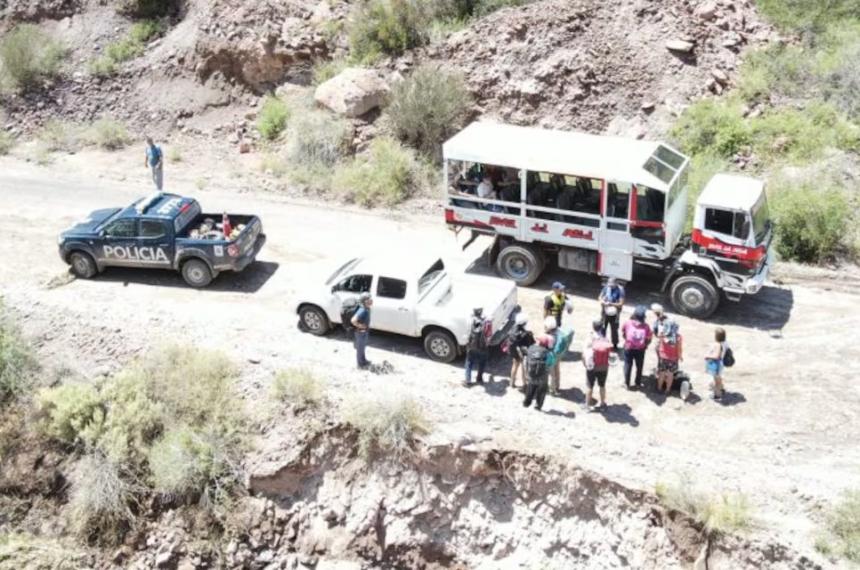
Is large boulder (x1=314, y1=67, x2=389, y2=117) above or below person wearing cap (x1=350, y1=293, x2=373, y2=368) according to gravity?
above

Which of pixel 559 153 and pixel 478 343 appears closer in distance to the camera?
pixel 478 343

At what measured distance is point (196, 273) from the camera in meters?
16.7

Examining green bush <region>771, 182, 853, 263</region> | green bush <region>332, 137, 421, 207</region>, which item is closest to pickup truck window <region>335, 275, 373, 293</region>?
green bush <region>332, 137, 421, 207</region>

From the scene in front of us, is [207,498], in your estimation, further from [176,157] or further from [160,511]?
[176,157]

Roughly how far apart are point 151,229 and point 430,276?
5.65 metres

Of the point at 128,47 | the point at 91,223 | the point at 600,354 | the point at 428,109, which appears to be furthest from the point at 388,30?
the point at 600,354

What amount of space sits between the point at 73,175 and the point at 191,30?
6253 mm

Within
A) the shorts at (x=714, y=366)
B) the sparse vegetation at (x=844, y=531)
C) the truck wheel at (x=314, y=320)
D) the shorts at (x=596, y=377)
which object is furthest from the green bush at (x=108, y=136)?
the sparse vegetation at (x=844, y=531)

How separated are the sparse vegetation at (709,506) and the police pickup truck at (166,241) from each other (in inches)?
353

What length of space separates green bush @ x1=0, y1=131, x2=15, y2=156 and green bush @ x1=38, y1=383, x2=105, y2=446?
1245 cm

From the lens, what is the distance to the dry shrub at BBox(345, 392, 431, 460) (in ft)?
40.7

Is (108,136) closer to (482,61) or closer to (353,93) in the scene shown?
(353,93)

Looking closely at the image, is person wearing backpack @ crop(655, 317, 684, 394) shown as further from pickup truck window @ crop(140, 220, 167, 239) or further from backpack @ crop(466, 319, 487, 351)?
pickup truck window @ crop(140, 220, 167, 239)

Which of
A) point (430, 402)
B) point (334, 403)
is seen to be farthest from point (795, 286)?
point (334, 403)
